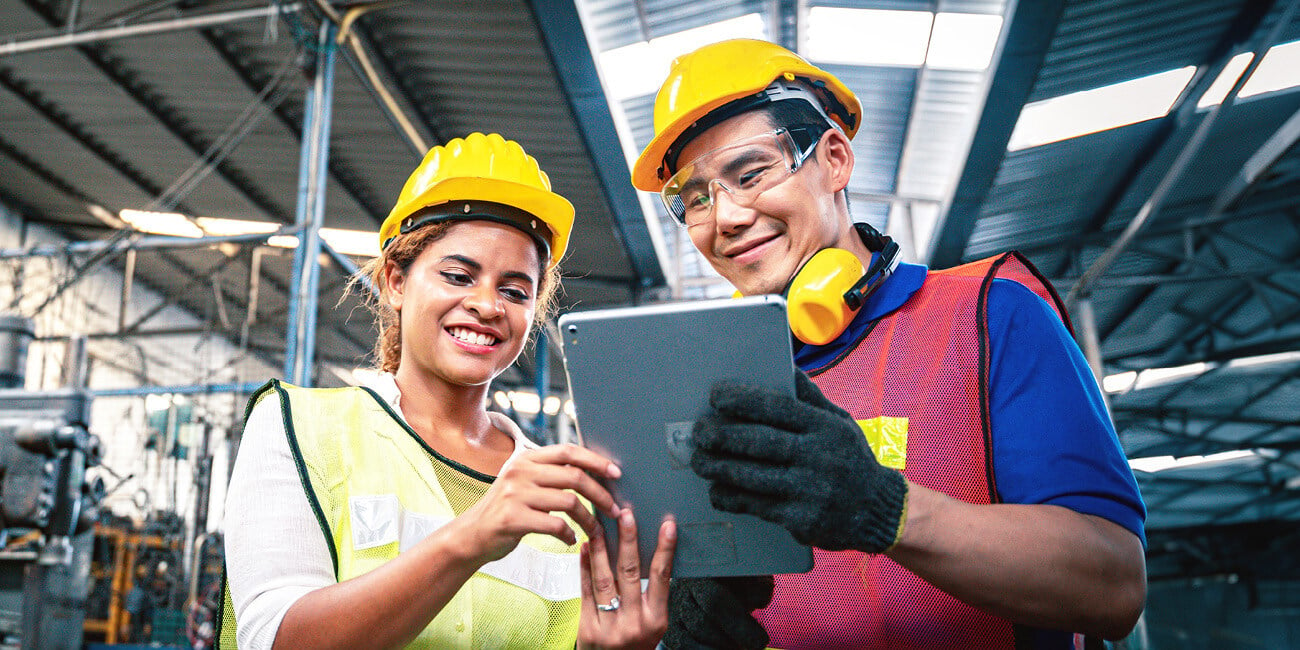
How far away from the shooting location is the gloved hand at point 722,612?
1.59m

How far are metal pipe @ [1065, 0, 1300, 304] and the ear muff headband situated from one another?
21.5 ft

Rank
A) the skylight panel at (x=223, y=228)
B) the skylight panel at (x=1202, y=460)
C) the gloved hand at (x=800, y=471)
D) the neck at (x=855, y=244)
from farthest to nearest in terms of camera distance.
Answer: the skylight panel at (x=1202, y=460) → the skylight panel at (x=223, y=228) → the neck at (x=855, y=244) → the gloved hand at (x=800, y=471)

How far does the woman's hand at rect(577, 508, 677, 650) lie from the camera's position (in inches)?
59.6

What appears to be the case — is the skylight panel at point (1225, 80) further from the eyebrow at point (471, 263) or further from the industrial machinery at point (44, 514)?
the industrial machinery at point (44, 514)

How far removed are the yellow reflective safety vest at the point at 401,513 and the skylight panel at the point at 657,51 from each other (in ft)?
17.3

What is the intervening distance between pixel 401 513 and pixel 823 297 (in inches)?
39.4

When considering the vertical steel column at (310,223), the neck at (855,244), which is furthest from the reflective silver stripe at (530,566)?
the vertical steel column at (310,223)

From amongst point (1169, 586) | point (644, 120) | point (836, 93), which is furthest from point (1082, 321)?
point (1169, 586)

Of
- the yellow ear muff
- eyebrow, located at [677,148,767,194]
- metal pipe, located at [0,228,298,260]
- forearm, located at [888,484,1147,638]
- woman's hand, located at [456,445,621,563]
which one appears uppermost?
metal pipe, located at [0,228,298,260]

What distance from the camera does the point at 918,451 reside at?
1646 mm

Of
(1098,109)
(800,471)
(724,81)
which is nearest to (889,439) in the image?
(800,471)

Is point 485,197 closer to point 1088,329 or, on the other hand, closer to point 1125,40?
point 1125,40

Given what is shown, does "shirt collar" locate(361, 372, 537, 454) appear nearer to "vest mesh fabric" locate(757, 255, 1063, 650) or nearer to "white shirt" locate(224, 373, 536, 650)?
"white shirt" locate(224, 373, 536, 650)

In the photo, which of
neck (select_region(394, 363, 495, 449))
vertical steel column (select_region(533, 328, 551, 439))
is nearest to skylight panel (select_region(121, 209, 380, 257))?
vertical steel column (select_region(533, 328, 551, 439))
